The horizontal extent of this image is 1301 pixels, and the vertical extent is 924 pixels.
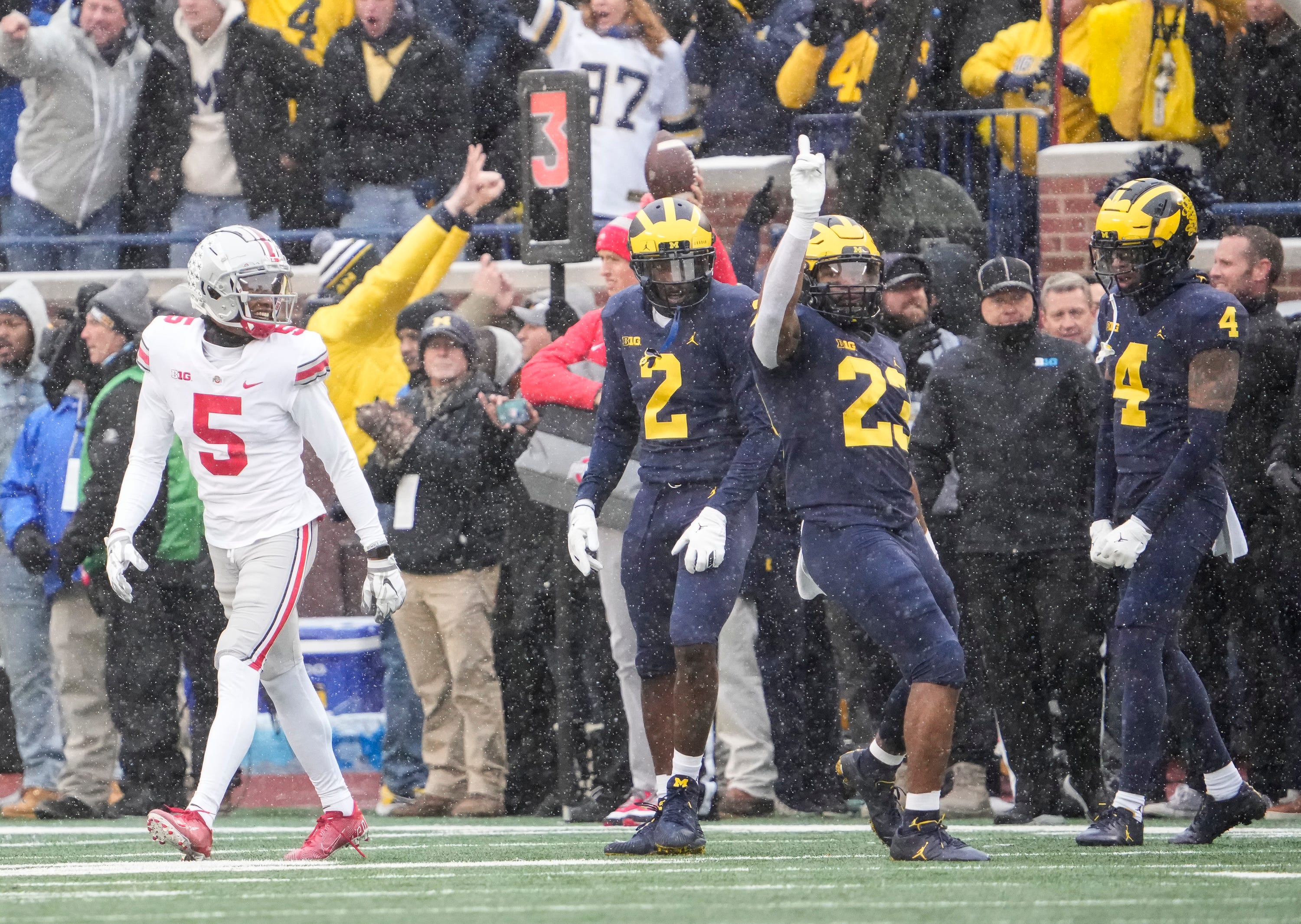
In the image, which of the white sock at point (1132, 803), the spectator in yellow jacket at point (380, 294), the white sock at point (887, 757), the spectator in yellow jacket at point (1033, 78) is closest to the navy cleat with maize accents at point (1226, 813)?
the white sock at point (1132, 803)

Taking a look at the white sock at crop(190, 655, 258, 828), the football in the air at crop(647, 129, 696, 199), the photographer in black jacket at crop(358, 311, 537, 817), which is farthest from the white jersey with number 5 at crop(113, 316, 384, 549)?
the photographer in black jacket at crop(358, 311, 537, 817)

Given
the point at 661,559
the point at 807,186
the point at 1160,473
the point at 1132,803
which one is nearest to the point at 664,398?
the point at 661,559

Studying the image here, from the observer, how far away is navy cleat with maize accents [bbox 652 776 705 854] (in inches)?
280

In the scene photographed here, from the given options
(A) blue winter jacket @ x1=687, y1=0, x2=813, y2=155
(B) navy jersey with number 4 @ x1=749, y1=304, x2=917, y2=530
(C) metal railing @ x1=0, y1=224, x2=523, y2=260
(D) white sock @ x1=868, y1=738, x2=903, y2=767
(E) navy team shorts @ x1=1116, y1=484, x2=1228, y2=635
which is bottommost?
(D) white sock @ x1=868, y1=738, x2=903, y2=767

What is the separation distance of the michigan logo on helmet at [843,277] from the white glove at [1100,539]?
1.18 m

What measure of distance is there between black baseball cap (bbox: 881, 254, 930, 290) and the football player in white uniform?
298 centimetres

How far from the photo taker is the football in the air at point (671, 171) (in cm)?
862

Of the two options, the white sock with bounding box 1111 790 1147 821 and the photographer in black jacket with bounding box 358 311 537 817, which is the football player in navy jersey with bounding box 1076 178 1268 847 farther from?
the photographer in black jacket with bounding box 358 311 537 817

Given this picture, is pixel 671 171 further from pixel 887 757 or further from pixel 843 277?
pixel 887 757

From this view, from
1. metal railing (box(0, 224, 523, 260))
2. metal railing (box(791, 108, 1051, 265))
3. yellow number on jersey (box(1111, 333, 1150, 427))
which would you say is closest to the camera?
yellow number on jersey (box(1111, 333, 1150, 427))

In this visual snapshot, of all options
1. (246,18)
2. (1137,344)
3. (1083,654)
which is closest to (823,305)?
(1137,344)

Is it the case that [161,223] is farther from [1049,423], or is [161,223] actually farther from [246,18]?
[1049,423]

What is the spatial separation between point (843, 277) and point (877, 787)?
1.67 m

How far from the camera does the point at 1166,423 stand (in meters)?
7.57
